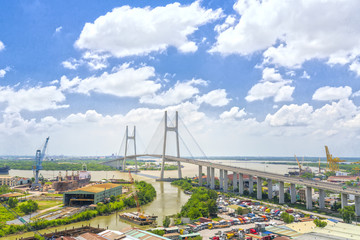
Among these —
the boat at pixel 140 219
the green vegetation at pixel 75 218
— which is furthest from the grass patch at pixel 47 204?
the boat at pixel 140 219

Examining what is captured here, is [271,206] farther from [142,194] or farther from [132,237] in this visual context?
[132,237]

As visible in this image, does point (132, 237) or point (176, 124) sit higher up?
point (176, 124)

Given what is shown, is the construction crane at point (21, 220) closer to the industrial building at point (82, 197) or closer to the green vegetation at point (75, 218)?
the green vegetation at point (75, 218)

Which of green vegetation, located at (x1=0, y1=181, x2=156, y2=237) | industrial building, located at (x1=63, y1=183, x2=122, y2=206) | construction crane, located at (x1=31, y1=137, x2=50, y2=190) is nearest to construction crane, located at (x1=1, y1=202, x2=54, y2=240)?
green vegetation, located at (x1=0, y1=181, x2=156, y2=237)

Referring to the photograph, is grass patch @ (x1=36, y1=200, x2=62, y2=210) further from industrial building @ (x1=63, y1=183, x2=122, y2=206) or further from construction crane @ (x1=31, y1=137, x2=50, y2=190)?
construction crane @ (x1=31, y1=137, x2=50, y2=190)

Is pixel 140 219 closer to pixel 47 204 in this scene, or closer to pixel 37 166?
pixel 47 204

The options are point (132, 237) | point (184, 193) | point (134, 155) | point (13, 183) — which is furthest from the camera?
point (134, 155)

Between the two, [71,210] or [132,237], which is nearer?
[132,237]

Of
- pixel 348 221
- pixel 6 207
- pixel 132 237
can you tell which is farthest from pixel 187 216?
pixel 6 207

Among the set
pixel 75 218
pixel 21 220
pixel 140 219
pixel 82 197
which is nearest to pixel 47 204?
pixel 82 197

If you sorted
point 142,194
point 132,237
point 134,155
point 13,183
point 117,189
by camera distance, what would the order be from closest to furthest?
point 132,237 < point 142,194 < point 117,189 < point 13,183 < point 134,155
